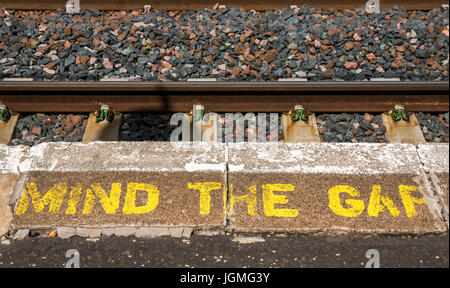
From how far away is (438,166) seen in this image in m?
4.06

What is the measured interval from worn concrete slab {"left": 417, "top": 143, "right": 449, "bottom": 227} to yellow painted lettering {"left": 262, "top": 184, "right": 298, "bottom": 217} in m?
1.34

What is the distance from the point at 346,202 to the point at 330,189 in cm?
19

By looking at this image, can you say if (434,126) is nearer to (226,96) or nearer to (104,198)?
(226,96)

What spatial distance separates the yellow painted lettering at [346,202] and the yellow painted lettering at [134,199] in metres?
1.55

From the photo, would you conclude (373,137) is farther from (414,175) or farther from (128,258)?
(128,258)

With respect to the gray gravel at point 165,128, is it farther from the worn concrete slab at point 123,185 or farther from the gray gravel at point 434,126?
the worn concrete slab at point 123,185

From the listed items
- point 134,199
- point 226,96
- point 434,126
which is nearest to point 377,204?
point 434,126

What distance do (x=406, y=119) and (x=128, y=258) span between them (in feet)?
10.9

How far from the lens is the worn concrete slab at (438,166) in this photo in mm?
3810

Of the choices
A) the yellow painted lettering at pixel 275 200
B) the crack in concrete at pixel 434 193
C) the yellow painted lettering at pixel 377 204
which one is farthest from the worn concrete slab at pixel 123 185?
the crack in concrete at pixel 434 193

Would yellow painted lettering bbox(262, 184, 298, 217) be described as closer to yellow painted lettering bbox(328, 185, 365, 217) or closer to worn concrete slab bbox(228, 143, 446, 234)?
worn concrete slab bbox(228, 143, 446, 234)

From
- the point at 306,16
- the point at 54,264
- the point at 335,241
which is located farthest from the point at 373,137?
the point at 54,264

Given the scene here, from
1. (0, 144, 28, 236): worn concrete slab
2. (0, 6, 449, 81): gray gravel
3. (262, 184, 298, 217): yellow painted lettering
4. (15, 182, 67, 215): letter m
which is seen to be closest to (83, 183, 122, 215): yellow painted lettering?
(15, 182, 67, 215): letter m

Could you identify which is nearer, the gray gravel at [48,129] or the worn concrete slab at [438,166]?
the worn concrete slab at [438,166]
